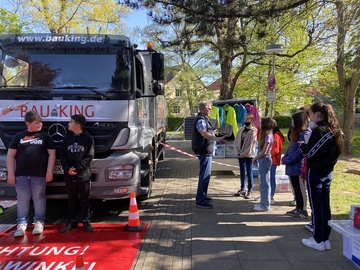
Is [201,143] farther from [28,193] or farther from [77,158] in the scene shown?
[28,193]

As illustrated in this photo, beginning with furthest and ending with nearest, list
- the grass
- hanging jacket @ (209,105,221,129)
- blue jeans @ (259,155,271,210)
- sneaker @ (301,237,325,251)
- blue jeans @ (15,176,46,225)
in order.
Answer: hanging jacket @ (209,105,221,129), the grass, blue jeans @ (259,155,271,210), blue jeans @ (15,176,46,225), sneaker @ (301,237,325,251)

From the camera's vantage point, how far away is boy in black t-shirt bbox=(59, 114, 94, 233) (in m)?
4.80

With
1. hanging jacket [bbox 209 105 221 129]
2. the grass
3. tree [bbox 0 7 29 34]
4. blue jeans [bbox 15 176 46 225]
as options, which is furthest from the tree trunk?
tree [bbox 0 7 29 34]

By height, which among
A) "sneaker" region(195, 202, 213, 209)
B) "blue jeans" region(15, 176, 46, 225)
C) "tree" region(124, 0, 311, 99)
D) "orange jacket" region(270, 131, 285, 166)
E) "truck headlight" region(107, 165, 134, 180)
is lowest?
"sneaker" region(195, 202, 213, 209)

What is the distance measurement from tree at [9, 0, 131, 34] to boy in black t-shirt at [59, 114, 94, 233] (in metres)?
13.1

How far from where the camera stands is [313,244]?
172 inches

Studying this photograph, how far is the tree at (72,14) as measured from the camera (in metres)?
17.6

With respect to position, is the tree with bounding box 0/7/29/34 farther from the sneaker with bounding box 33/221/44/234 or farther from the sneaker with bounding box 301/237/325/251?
the sneaker with bounding box 301/237/325/251

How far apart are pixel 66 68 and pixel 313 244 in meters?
4.51

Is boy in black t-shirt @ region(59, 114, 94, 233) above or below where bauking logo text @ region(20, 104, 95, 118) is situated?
below

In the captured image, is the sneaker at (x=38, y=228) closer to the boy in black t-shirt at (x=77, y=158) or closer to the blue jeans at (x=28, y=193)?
the blue jeans at (x=28, y=193)

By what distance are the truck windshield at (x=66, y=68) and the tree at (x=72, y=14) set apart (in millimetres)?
11960

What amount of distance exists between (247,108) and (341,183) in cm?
328

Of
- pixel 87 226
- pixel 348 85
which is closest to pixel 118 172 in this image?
pixel 87 226
